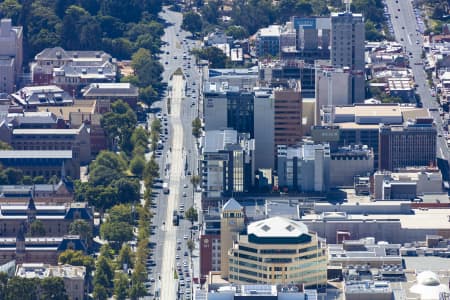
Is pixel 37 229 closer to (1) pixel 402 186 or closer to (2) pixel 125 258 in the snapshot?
(2) pixel 125 258

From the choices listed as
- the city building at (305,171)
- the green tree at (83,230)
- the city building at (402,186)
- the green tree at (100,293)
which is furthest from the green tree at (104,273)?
the city building at (402,186)

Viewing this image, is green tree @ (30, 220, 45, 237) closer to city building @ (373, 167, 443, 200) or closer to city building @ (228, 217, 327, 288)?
city building @ (373, 167, 443, 200)

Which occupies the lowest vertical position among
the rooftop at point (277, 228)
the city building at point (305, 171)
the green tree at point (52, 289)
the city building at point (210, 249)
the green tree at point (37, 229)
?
the green tree at point (52, 289)

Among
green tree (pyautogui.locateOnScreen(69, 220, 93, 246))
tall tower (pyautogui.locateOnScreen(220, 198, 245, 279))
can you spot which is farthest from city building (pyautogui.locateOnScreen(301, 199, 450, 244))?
green tree (pyautogui.locateOnScreen(69, 220, 93, 246))

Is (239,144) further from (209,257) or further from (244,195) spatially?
(209,257)

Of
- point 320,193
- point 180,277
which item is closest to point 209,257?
point 180,277

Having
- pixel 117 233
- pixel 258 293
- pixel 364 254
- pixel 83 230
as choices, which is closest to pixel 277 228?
pixel 364 254

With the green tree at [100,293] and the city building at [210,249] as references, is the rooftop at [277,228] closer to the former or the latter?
the city building at [210,249]
